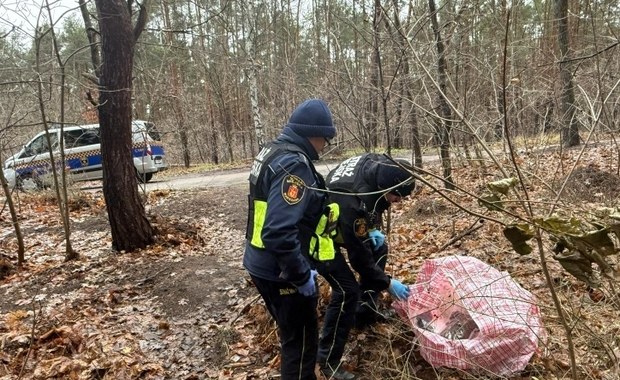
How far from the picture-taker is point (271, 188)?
2.36 metres

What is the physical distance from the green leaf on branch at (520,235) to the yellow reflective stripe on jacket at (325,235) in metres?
1.41

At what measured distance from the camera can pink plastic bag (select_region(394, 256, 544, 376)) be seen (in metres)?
2.62

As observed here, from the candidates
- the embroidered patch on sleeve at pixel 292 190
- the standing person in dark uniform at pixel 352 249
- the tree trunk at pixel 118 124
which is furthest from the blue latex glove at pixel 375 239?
the tree trunk at pixel 118 124

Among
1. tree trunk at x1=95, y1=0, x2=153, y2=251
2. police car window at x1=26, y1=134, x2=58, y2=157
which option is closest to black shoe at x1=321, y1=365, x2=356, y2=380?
tree trunk at x1=95, y1=0, x2=153, y2=251

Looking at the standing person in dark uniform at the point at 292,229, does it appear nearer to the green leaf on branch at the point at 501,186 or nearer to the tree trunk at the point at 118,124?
the green leaf on branch at the point at 501,186

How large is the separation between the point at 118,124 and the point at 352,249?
13.6ft

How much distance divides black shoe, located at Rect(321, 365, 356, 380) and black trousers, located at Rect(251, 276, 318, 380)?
0.45 meters

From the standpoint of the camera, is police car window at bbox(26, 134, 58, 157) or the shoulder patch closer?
the shoulder patch

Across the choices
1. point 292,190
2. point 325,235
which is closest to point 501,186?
point 292,190

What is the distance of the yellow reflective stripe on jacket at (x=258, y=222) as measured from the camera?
246 cm

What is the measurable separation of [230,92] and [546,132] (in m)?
17.4

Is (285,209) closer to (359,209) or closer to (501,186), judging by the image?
(359,209)

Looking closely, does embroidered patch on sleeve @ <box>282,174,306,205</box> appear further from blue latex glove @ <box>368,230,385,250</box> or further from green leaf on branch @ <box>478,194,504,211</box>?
blue latex glove @ <box>368,230,385,250</box>

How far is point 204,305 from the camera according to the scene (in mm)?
4363
